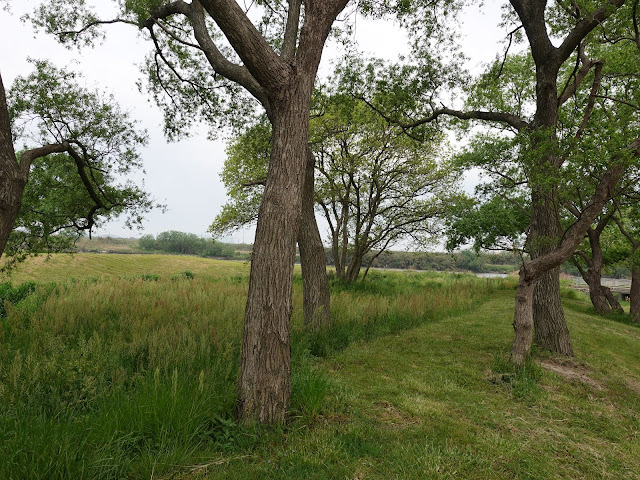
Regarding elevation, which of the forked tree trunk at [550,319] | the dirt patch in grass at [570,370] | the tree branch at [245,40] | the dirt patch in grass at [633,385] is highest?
the tree branch at [245,40]

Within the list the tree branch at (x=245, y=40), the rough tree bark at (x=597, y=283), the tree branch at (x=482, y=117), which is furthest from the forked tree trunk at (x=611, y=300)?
the tree branch at (x=245, y=40)

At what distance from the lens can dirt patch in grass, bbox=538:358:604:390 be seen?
18.6 feet

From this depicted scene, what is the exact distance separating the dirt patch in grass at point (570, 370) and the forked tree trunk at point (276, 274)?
208 inches

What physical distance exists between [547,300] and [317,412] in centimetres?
589

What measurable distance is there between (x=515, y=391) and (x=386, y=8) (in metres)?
8.33

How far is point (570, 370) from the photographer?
6156 mm

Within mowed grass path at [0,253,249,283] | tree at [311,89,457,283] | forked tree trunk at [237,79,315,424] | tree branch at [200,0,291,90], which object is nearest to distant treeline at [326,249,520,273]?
tree at [311,89,457,283]

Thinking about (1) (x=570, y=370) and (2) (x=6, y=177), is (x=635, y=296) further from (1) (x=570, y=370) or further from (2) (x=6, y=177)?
(2) (x=6, y=177)

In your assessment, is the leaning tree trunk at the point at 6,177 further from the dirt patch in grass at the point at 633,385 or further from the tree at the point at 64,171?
the dirt patch in grass at the point at 633,385

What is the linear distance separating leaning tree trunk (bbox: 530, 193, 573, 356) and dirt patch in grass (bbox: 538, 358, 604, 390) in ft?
1.30

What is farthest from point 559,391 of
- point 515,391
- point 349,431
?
point 349,431

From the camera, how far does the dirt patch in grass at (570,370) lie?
5677mm

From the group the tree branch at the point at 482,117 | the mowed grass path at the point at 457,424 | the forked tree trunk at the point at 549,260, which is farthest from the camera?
the tree branch at the point at 482,117

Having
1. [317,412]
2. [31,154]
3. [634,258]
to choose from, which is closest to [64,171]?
[31,154]
